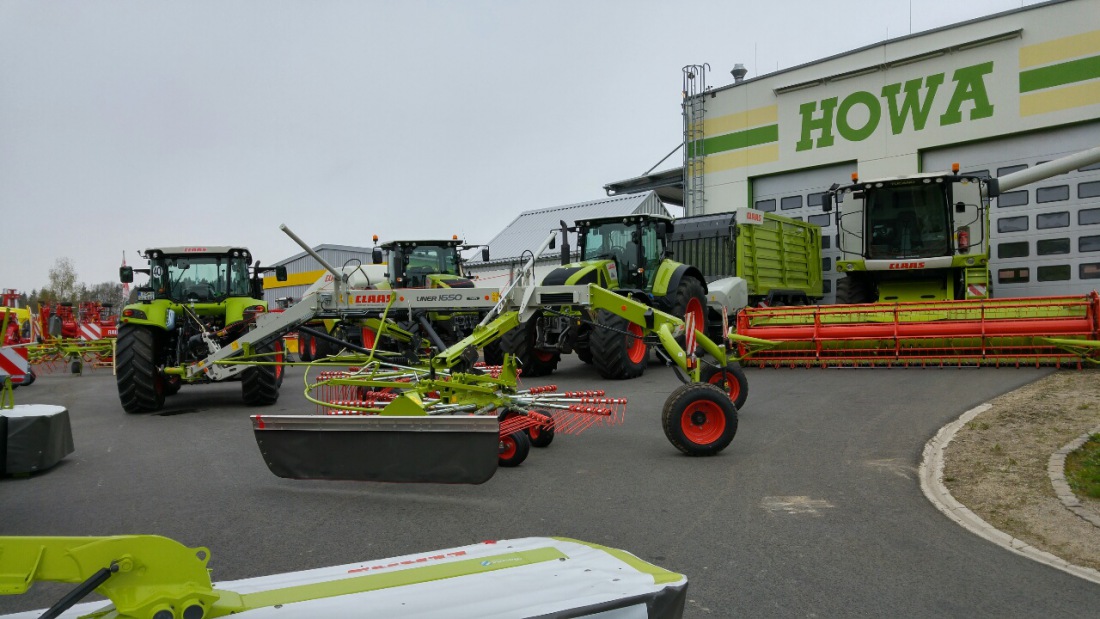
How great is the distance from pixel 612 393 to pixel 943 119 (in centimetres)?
1496

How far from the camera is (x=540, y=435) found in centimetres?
804

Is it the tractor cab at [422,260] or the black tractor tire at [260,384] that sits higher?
the tractor cab at [422,260]

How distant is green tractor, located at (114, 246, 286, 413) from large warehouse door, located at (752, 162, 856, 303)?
52.1 ft

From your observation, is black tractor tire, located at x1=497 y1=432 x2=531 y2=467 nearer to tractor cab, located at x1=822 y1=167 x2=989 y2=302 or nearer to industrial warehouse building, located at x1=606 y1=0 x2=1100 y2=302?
tractor cab, located at x1=822 y1=167 x2=989 y2=302

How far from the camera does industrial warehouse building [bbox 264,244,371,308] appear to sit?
109 ft

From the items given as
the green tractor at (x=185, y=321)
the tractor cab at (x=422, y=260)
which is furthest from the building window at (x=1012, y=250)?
the green tractor at (x=185, y=321)

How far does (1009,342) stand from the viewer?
12453 millimetres

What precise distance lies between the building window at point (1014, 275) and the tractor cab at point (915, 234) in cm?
549

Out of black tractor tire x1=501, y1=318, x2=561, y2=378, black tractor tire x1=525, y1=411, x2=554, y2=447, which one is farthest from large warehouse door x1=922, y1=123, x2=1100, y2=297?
black tractor tire x1=525, y1=411, x2=554, y2=447

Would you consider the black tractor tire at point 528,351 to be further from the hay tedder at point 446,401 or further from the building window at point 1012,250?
the building window at point 1012,250

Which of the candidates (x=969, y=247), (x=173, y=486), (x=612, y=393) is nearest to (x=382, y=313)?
(x=173, y=486)

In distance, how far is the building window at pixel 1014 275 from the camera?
2059cm

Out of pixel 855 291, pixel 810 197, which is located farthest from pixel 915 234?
pixel 810 197

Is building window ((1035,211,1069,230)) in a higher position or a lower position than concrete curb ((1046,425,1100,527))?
higher
